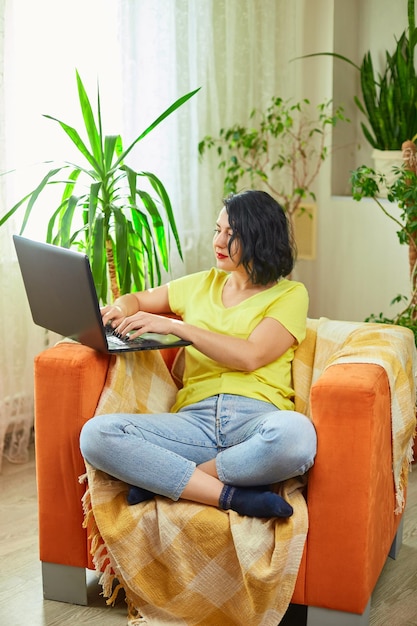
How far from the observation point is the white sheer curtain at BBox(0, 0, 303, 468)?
3.19 m

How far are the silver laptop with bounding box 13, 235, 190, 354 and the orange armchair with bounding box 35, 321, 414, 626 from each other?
67 millimetres

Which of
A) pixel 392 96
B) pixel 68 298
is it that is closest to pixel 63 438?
pixel 68 298

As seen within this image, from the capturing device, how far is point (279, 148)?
4.21 m

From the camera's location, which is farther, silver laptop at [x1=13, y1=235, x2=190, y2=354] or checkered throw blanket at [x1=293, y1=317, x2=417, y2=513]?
checkered throw blanket at [x1=293, y1=317, x2=417, y2=513]

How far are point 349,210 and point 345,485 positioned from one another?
7.49ft

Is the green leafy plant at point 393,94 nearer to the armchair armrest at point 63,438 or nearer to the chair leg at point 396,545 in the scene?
the chair leg at point 396,545

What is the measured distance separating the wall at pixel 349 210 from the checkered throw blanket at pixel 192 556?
2.06 meters

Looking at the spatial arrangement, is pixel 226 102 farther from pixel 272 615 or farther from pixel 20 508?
pixel 272 615

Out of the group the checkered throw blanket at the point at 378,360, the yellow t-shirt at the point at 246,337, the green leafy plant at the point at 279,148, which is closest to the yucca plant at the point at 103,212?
the yellow t-shirt at the point at 246,337

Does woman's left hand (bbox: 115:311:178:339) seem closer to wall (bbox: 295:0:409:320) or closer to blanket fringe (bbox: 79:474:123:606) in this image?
blanket fringe (bbox: 79:474:123:606)

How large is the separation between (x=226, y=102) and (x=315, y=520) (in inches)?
89.8

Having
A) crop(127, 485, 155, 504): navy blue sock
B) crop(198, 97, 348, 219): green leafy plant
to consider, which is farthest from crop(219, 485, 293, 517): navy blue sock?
crop(198, 97, 348, 219): green leafy plant

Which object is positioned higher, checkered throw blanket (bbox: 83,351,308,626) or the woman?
the woman

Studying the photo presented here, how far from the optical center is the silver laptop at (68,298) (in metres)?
2.11
